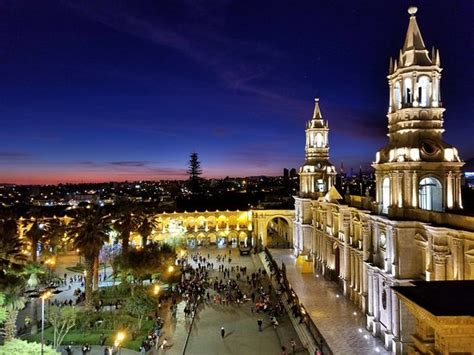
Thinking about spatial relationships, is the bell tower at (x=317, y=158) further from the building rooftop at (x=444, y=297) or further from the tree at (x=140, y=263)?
the building rooftop at (x=444, y=297)

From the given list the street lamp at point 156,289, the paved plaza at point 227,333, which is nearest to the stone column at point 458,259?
the paved plaza at point 227,333

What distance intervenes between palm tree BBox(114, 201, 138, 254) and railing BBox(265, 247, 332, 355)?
16.7 m

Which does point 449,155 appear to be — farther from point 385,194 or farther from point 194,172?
point 194,172

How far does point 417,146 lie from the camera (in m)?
24.8

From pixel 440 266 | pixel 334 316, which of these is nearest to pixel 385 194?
pixel 440 266

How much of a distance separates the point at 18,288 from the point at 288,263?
108 ft

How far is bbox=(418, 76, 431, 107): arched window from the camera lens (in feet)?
84.0

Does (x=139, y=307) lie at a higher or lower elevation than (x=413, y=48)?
lower

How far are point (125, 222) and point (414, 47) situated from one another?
33755 mm

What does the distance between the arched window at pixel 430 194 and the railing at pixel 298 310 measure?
10153 mm

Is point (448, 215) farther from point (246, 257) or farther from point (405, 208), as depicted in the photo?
point (246, 257)

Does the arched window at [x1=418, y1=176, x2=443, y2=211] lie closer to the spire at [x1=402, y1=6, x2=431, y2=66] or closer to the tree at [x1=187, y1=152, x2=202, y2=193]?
the spire at [x1=402, y1=6, x2=431, y2=66]

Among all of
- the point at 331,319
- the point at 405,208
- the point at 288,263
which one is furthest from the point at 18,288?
Answer: the point at 288,263

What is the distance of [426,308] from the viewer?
28.1 feet
